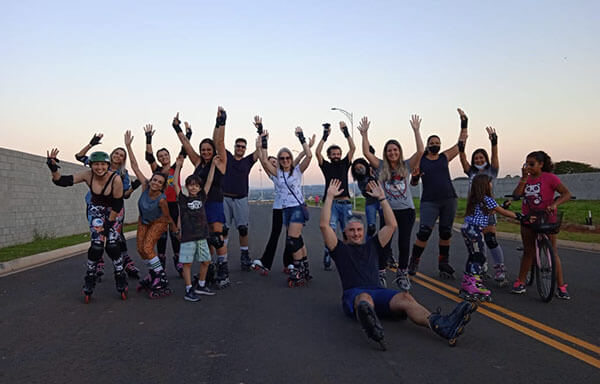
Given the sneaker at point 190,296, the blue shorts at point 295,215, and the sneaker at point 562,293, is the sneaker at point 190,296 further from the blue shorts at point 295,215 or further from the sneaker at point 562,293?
the sneaker at point 562,293

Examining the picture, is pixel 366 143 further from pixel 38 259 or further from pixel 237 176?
pixel 38 259

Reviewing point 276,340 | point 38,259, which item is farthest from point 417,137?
point 38,259

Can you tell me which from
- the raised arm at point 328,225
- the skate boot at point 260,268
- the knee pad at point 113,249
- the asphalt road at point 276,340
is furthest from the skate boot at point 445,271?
the knee pad at point 113,249

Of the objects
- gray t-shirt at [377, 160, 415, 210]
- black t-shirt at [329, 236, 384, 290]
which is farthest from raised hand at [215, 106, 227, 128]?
black t-shirt at [329, 236, 384, 290]

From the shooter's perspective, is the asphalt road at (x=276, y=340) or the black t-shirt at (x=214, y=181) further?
the black t-shirt at (x=214, y=181)

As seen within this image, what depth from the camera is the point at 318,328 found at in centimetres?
480

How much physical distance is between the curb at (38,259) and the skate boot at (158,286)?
3.99 m

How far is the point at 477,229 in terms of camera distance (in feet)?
20.1

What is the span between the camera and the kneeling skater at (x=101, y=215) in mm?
6289

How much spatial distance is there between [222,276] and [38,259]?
226 inches

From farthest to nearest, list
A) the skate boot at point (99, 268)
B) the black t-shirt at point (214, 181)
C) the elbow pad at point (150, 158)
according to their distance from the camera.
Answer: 1. the elbow pad at point (150, 158)
2. the black t-shirt at point (214, 181)
3. the skate boot at point (99, 268)

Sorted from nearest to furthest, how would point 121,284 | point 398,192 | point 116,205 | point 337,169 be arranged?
point 121,284 < point 116,205 < point 398,192 < point 337,169

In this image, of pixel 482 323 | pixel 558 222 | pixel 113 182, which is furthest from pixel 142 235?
pixel 558 222

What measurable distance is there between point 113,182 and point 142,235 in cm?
91
